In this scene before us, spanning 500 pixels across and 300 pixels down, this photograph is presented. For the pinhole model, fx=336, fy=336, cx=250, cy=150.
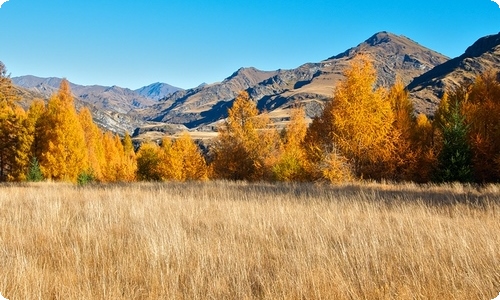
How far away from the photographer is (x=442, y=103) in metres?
35.5

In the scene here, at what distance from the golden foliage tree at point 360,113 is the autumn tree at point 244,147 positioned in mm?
10370

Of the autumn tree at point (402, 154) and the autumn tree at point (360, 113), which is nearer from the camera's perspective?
the autumn tree at point (360, 113)

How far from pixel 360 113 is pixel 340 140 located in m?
1.83

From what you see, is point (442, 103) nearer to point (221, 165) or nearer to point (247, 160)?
point (247, 160)

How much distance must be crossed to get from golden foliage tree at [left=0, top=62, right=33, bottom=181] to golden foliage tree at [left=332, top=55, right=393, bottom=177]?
83.9 ft

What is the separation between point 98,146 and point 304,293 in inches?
2170

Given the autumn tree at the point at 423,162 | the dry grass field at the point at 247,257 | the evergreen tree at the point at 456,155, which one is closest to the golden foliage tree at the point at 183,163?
the autumn tree at the point at 423,162

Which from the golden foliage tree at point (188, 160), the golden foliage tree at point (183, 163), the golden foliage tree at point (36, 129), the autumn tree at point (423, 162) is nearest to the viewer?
the autumn tree at point (423, 162)

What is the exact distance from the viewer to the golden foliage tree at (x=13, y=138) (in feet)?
93.8

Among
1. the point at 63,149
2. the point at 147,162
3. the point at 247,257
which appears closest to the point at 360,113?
the point at 247,257

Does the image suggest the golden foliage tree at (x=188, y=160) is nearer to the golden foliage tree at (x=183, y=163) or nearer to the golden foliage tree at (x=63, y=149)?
the golden foliage tree at (x=183, y=163)

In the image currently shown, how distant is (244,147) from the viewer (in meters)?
28.7

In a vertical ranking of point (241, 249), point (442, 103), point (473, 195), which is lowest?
point (473, 195)

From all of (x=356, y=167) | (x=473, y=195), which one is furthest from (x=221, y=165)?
(x=473, y=195)
